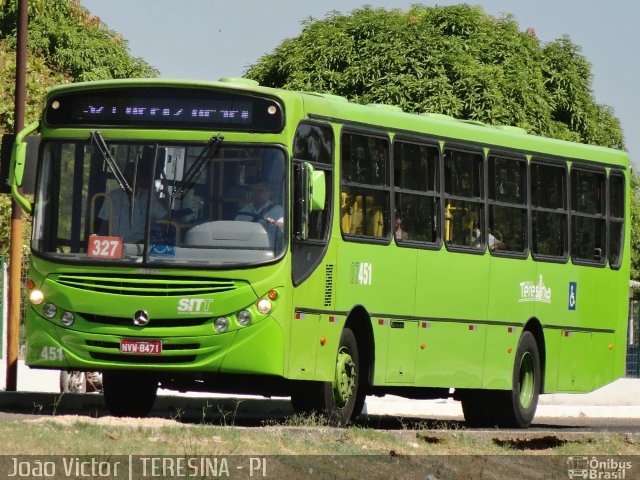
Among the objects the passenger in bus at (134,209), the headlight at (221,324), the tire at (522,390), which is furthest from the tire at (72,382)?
the headlight at (221,324)

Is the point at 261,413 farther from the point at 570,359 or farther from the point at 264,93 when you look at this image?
the point at 264,93

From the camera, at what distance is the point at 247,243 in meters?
17.2

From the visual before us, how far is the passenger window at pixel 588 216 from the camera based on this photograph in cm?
2350

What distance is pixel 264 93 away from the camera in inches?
693

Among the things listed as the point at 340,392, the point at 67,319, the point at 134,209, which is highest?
the point at 134,209

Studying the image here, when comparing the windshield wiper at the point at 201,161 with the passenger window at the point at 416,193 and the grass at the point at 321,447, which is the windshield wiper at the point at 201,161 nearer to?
the grass at the point at 321,447

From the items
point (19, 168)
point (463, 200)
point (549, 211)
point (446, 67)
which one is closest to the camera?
point (19, 168)

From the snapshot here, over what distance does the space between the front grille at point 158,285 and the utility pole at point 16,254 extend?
5.83 meters

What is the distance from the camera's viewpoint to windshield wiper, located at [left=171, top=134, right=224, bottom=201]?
17281 millimetres

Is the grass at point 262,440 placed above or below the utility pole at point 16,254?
below

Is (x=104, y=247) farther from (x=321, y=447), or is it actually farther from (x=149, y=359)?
(x=321, y=447)

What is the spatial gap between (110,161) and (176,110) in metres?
0.76

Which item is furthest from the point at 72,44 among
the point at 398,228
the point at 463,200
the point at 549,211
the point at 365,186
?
the point at 365,186

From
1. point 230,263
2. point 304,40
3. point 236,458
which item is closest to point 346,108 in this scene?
point 230,263
